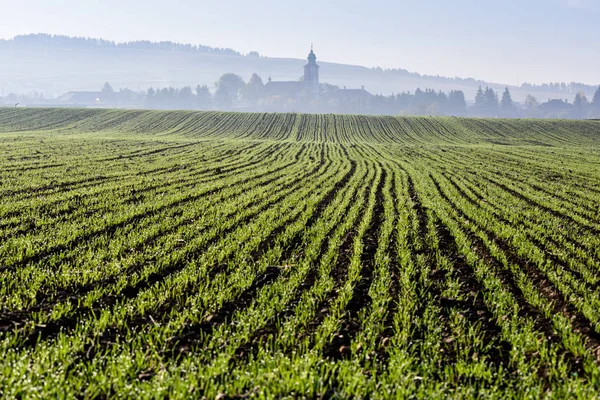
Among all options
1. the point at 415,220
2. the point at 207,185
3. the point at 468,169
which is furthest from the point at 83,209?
the point at 468,169

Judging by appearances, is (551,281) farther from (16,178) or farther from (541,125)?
(541,125)

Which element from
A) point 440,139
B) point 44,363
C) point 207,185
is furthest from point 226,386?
point 440,139

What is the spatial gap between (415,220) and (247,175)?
12092 millimetres

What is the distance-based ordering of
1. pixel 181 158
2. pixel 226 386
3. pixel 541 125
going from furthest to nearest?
pixel 541 125
pixel 181 158
pixel 226 386

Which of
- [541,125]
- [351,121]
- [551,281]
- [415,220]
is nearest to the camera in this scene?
[551,281]

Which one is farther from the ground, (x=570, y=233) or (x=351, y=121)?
(x=351, y=121)

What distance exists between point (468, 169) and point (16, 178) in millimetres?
26486

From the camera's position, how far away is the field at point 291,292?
463 centimetres

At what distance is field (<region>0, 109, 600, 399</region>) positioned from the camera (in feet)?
15.2

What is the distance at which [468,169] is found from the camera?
94.9 feet

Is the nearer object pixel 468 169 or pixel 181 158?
pixel 468 169

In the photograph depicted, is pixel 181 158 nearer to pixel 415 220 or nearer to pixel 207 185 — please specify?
pixel 207 185

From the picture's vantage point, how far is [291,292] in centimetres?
706

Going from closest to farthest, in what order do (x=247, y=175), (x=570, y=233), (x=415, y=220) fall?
(x=570, y=233), (x=415, y=220), (x=247, y=175)
